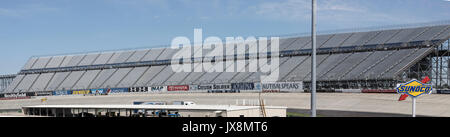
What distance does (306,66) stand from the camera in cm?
7362

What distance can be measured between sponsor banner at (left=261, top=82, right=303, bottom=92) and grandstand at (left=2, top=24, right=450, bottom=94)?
1.40m

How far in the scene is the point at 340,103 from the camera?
53281 mm

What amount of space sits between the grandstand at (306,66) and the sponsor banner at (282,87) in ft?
4.58

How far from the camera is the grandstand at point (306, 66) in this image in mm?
63750

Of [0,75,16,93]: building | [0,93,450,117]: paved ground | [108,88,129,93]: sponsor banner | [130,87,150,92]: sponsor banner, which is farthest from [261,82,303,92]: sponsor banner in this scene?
[0,75,16,93]: building

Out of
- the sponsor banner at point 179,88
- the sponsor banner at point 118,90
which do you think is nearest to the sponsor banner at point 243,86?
the sponsor banner at point 179,88

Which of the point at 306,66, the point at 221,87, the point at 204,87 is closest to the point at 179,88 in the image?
the point at 204,87

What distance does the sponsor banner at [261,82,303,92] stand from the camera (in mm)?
65450

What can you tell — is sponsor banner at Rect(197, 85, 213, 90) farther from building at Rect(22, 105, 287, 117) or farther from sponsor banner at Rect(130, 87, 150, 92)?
building at Rect(22, 105, 287, 117)

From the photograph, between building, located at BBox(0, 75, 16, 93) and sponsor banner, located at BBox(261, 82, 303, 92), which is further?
building, located at BBox(0, 75, 16, 93)

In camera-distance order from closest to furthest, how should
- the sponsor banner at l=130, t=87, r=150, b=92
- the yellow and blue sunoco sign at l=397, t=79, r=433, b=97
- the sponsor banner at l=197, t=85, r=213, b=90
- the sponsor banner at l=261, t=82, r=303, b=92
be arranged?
the yellow and blue sunoco sign at l=397, t=79, r=433, b=97 → the sponsor banner at l=261, t=82, r=303, b=92 → the sponsor banner at l=197, t=85, r=213, b=90 → the sponsor banner at l=130, t=87, r=150, b=92
